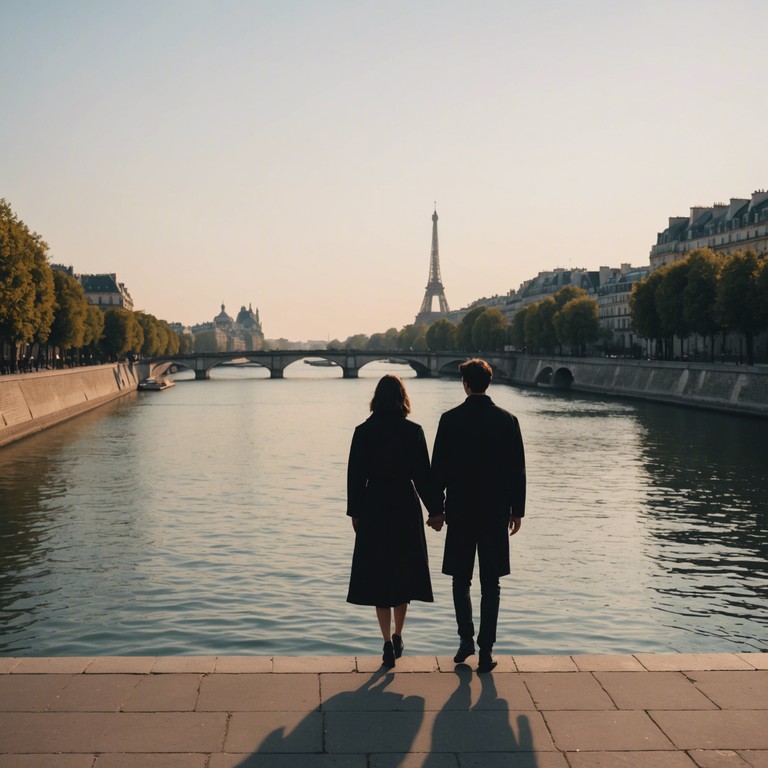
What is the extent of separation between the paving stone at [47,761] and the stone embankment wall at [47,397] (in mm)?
43789

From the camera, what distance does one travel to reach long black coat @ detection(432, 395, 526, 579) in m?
9.27

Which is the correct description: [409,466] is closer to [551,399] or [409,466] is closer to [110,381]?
[551,399]

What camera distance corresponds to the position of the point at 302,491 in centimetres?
3347

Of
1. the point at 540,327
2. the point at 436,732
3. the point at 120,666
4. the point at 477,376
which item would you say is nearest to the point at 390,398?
the point at 477,376

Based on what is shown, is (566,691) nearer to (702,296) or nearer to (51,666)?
(51,666)

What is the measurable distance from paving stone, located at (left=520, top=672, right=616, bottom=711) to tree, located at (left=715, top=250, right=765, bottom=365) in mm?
63328

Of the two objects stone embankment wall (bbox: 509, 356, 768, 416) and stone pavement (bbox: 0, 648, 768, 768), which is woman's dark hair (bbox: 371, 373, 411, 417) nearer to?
stone pavement (bbox: 0, 648, 768, 768)

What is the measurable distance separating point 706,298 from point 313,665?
241 feet

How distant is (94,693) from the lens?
7.92 metres

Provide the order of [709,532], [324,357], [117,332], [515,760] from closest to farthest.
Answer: [515,760] → [709,532] → [117,332] → [324,357]

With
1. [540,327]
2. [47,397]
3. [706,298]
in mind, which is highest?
[706,298]

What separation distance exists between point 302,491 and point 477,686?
25440 millimetres

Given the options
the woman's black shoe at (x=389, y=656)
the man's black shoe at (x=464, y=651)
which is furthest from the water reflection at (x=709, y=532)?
the woman's black shoe at (x=389, y=656)

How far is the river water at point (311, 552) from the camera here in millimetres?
16203
